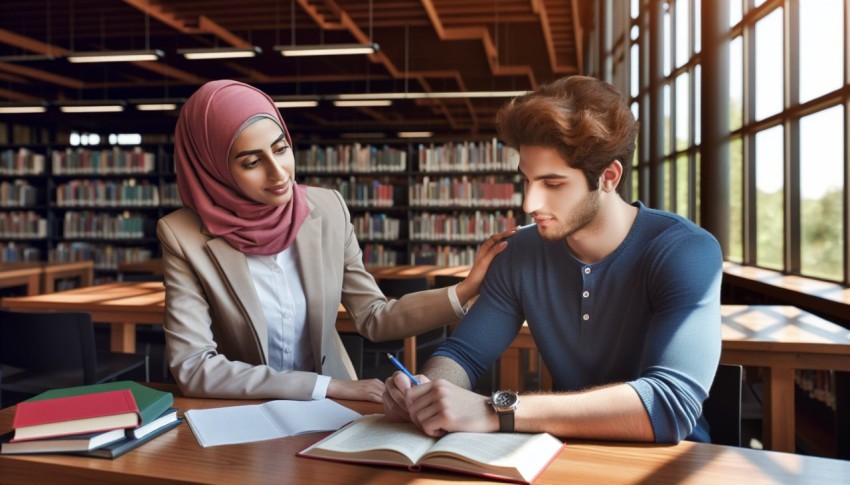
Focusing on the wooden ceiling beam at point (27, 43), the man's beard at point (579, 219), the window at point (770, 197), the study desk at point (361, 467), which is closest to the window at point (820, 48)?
the window at point (770, 197)

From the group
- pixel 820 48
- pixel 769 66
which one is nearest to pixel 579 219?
pixel 820 48

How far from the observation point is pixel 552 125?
131 centimetres

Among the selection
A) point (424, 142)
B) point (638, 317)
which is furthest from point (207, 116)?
point (424, 142)

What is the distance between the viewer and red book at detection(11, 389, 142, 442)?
1.09 meters

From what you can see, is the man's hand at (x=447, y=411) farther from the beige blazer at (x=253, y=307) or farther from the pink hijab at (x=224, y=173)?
the pink hijab at (x=224, y=173)

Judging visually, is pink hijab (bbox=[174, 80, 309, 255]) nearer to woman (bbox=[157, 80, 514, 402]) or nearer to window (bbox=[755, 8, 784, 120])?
woman (bbox=[157, 80, 514, 402])

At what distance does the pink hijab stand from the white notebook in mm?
450

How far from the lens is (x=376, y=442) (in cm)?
107

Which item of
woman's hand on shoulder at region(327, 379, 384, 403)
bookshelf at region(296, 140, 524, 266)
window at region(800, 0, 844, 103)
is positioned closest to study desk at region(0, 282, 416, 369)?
woman's hand on shoulder at region(327, 379, 384, 403)

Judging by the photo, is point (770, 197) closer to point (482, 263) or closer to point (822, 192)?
point (822, 192)

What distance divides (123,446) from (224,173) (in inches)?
28.1

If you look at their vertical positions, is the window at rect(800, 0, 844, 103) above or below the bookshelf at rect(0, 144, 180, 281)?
above

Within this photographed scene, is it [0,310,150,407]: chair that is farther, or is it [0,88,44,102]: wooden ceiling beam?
[0,88,44,102]: wooden ceiling beam

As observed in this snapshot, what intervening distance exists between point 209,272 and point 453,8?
758 cm
